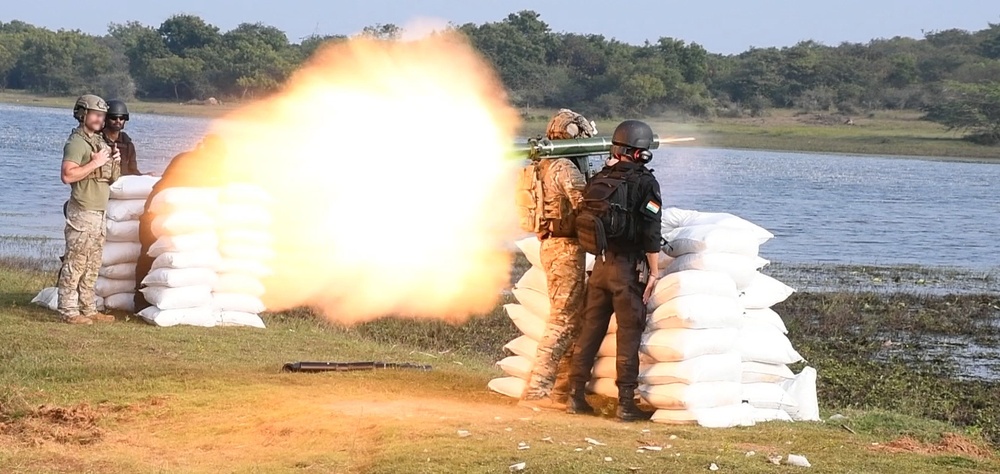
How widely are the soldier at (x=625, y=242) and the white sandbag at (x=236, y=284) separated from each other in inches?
235

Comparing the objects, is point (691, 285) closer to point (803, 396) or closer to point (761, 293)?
point (761, 293)

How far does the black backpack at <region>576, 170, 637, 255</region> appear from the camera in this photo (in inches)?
387

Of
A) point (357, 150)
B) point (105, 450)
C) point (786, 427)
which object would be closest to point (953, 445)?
point (786, 427)

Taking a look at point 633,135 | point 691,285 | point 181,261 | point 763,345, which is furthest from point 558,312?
point 181,261

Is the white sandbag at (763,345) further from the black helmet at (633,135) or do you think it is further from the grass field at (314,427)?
the black helmet at (633,135)

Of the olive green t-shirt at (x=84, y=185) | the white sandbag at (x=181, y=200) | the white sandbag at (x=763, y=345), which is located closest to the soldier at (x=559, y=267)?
the white sandbag at (x=763, y=345)

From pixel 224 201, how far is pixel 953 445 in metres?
8.23

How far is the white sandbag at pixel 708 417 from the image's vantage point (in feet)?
32.5

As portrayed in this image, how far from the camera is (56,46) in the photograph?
98.6 meters

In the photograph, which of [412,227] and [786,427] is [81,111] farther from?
[786,427]

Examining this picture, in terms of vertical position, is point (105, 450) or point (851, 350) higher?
point (105, 450)

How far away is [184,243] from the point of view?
578 inches

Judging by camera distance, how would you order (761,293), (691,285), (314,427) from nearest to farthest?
(314,427)
(691,285)
(761,293)

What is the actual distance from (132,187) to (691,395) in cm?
767
